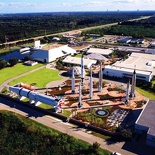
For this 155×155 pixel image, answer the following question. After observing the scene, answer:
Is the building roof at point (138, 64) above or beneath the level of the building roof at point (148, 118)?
above

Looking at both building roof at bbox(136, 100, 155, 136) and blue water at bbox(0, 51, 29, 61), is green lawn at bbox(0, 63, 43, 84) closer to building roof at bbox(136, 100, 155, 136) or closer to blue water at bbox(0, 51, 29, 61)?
blue water at bbox(0, 51, 29, 61)

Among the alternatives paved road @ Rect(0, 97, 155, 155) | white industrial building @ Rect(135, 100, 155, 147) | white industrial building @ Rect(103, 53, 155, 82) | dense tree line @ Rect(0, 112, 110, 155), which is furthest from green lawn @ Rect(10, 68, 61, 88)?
white industrial building @ Rect(135, 100, 155, 147)

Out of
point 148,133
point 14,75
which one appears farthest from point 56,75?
point 148,133

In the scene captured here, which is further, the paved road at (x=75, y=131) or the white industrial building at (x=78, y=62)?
the white industrial building at (x=78, y=62)

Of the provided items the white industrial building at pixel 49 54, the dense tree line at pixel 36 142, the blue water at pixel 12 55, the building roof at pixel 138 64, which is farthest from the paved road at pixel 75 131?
the blue water at pixel 12 55

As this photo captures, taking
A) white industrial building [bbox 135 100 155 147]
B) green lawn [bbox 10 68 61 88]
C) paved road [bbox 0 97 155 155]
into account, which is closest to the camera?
paved road [bbox 0 97 155 155]

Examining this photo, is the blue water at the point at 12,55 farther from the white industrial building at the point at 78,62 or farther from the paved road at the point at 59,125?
the paved road at the point at 59,125
